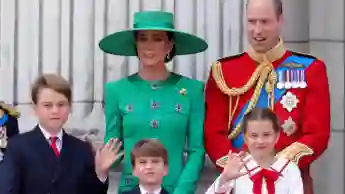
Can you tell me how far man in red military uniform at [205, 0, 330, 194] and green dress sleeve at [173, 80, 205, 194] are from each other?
0.05 metres

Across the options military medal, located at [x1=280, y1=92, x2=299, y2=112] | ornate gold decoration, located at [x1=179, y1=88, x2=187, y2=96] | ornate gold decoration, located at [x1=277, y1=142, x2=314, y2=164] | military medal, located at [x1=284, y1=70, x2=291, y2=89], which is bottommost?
ornate gold decoration, located at [x1=277, y1=142, x2=314, y2=164]

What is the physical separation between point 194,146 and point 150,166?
0.32 meters

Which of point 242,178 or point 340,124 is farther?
point 340,124

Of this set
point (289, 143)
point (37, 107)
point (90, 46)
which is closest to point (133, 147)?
point (37, 107)

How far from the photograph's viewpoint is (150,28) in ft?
11.8

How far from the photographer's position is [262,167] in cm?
328

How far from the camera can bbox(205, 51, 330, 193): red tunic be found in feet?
11.5

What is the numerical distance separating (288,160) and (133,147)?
621 millimetres

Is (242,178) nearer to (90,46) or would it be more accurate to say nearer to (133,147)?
(133,147)

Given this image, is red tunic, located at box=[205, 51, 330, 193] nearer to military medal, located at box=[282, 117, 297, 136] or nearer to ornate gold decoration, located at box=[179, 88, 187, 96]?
military medal, located at box=[282, 117, 297, 136]

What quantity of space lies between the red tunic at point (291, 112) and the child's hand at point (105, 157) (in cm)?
42

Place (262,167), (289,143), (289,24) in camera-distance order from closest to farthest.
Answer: (262,167), (289,143), (289,24)

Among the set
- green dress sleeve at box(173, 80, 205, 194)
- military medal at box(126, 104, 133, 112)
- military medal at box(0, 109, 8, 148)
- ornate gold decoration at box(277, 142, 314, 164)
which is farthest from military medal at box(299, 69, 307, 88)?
military medal at box(0, 109, 8, 148)

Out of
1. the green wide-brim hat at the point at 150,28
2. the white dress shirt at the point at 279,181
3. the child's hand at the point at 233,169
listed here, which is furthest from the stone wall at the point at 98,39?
the child's hand at the point at 233,169
